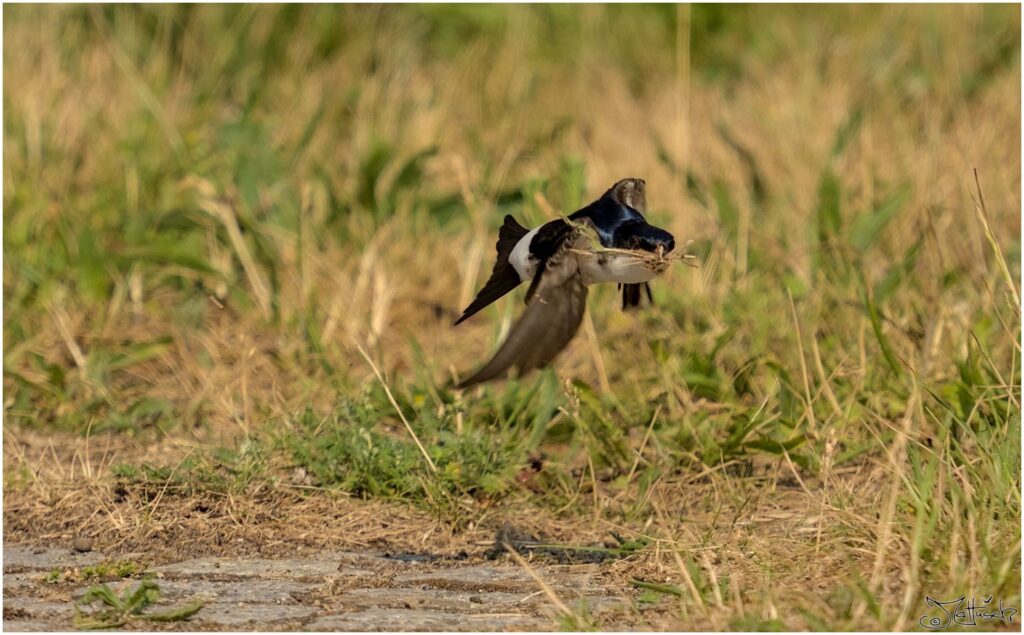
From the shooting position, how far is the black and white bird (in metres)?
3.55

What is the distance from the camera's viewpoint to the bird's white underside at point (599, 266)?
343cm

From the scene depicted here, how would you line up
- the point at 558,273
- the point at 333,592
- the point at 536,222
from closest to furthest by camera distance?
the point at 333,592 → the point at 558,273 → the point at 536,222

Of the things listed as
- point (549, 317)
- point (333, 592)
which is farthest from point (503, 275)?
point (333, 592)

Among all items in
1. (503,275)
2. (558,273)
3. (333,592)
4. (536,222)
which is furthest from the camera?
(536,222)

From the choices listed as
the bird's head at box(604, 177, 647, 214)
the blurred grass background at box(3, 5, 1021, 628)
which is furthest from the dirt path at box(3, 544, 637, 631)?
the bird's head at box(604, 177, 647, 214)

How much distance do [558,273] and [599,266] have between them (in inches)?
7.6

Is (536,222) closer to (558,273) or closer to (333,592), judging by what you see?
(558,273)

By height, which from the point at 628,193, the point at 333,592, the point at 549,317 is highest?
the point at 628,193

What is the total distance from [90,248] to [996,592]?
132 inches

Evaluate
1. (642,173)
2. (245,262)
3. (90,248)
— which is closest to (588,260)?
(245,262)

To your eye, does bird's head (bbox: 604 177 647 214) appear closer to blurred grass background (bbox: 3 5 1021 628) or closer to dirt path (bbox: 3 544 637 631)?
blurred grass background (bbox: 3 5 1021 628)

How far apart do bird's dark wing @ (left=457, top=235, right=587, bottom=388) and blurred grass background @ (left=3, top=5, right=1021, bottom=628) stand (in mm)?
246

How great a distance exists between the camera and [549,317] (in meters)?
3.76

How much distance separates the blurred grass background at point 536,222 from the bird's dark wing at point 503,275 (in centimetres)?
34
